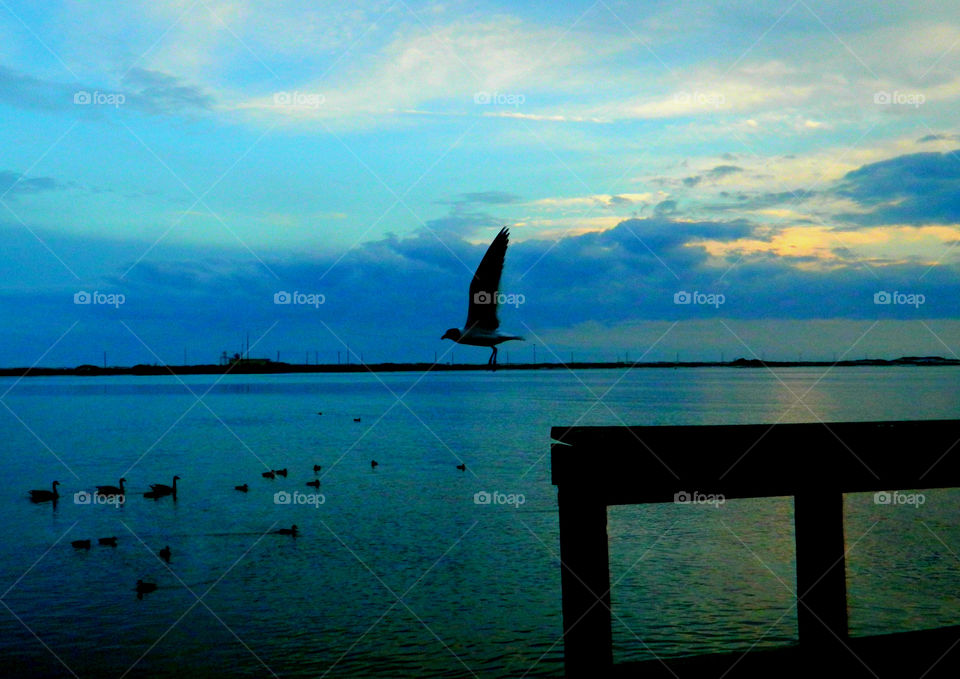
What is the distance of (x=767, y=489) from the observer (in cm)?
339

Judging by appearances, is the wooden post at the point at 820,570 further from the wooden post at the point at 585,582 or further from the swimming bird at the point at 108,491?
the swimming bird at the point at 108,491

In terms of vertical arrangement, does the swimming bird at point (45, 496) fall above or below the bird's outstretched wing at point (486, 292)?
below

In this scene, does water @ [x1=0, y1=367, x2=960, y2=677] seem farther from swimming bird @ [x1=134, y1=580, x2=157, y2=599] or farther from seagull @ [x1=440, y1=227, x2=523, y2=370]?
seagull @ [x1=440, y1=227, x2=523, y2=370]

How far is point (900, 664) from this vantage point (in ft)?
12.6

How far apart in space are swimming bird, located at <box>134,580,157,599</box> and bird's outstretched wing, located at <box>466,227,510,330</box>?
10622 millimetres

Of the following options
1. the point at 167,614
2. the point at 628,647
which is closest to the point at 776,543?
the point at 628,647

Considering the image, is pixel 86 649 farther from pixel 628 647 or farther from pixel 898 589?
pixel 898 589

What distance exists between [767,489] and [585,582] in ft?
2.86

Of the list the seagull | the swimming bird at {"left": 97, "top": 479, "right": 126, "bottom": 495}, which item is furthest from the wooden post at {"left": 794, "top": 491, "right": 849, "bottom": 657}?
the swimming bird at {"left": 97, "top": 479, "right": 126, "bottom": 495}

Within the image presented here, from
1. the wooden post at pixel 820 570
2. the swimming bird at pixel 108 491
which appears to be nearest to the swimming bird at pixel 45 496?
the swimming bird at pixel 108 491

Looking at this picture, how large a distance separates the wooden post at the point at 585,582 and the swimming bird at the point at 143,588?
17368 millimetres

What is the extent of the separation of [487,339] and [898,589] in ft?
38.9

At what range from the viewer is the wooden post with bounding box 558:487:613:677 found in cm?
312

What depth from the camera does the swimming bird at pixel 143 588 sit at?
A: 18305 millimetres
